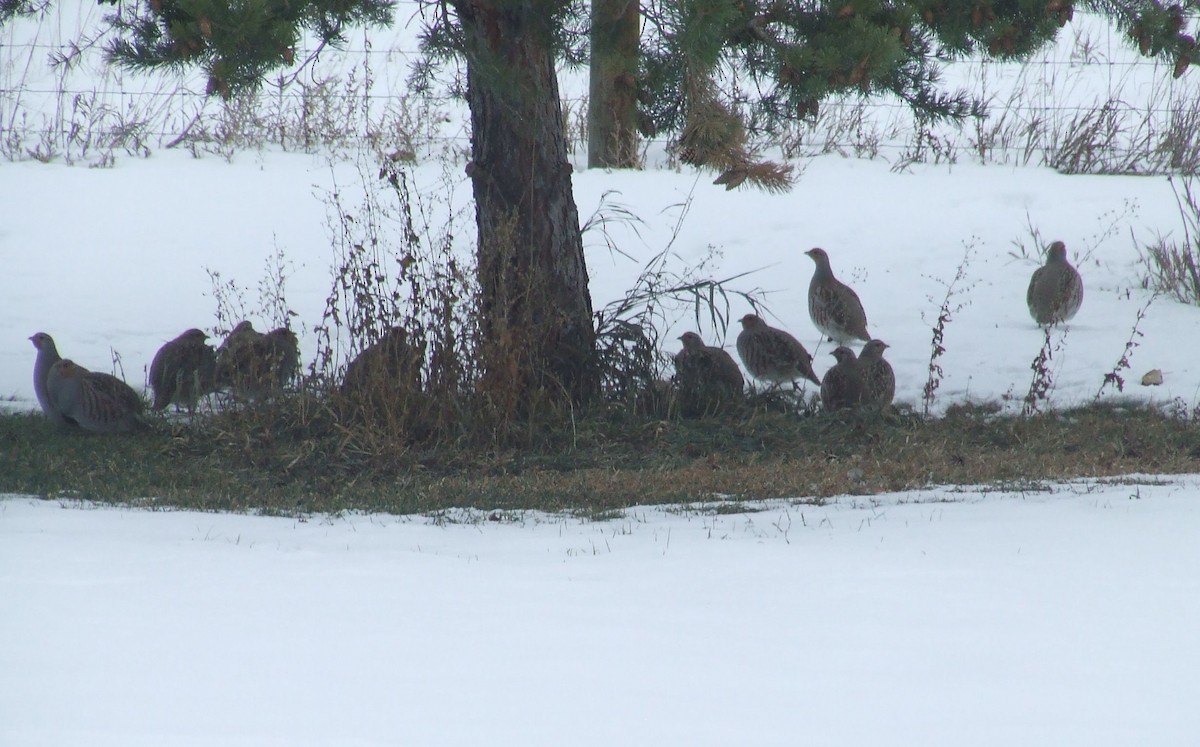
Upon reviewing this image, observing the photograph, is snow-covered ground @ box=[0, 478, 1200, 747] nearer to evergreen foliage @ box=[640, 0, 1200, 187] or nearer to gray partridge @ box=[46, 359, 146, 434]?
evergreen foliage @ box=[640, 0, 1200, 187]

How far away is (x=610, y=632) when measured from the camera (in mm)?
3227

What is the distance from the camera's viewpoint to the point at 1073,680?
2.89m

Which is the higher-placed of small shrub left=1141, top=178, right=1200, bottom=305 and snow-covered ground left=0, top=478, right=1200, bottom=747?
small shrub left=1141, top=178, right=1200, bottom=305

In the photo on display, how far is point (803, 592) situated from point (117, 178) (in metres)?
11.1

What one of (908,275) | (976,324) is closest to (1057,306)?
(976,324)

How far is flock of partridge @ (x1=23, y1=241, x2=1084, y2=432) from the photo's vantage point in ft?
21.7

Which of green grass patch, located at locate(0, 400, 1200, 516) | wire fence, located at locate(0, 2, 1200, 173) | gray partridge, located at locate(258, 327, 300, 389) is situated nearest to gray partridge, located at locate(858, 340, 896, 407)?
green grass patch, located at locate(0, 400, 1200, 516)

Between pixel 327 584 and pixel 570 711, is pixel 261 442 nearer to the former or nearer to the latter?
pixel 327 584

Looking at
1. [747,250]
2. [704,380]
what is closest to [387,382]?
[704,380]

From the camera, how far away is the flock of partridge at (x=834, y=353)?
729cm

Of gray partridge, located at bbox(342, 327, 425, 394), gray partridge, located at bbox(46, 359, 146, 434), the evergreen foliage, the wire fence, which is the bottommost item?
gray partridge, located at bbox(46, 359, 146, 434)

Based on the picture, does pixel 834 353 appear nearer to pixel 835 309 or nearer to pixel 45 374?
pixel 835 309

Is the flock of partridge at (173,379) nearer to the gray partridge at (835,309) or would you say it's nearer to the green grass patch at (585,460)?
the green grass patch at (585,460)

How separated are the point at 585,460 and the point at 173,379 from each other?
2.48 meters
